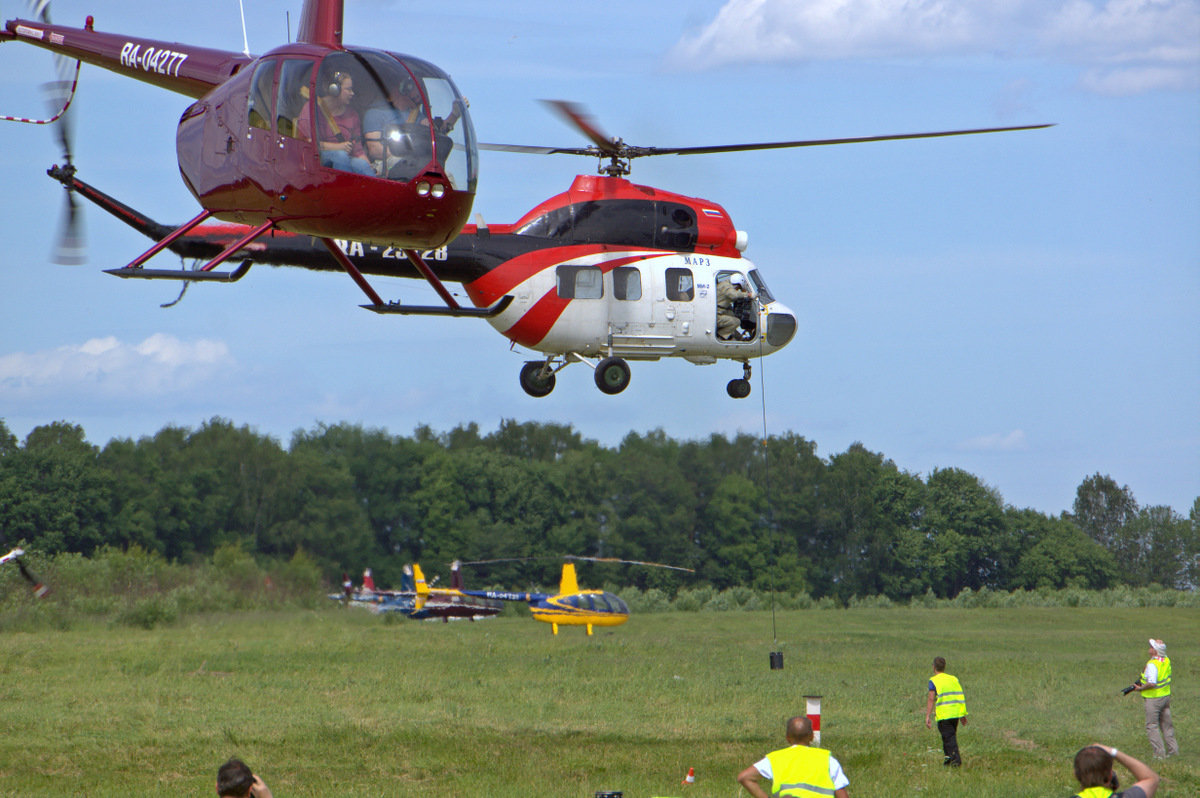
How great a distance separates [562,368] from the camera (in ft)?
61.9

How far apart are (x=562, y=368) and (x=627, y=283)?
164 cm

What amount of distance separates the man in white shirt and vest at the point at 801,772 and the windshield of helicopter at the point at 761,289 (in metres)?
12.8

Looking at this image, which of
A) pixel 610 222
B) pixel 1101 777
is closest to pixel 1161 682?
pixel 610 222

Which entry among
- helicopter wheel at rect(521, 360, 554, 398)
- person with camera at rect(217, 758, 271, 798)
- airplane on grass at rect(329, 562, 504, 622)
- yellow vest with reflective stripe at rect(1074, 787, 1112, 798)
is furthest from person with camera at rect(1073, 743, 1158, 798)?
airplane on grass at rect(329, 562, 504, 622)

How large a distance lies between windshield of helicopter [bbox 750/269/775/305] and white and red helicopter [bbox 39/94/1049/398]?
15 mm

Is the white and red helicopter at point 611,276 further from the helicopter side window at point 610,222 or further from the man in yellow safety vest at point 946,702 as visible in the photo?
the man in yellow safety vest at point 946,702

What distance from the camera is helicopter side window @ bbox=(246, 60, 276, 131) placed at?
38.9 feet

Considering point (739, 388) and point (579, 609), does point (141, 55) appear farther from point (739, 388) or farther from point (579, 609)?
point (579, 609)

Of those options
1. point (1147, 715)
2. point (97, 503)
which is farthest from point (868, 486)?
point (1147, 715)

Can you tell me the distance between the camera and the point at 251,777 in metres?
5.93

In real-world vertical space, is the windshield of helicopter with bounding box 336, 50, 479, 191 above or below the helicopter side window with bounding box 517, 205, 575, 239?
below

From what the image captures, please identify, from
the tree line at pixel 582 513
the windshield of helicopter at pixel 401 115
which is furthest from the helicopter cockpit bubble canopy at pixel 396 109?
the tree line at pixel 582 513

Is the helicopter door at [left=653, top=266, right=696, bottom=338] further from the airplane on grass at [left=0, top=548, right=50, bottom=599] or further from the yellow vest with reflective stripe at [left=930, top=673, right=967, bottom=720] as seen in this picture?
the airplane on grass at [left=0, top=548, right=50, bottom=599]

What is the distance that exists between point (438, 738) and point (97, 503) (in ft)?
124
